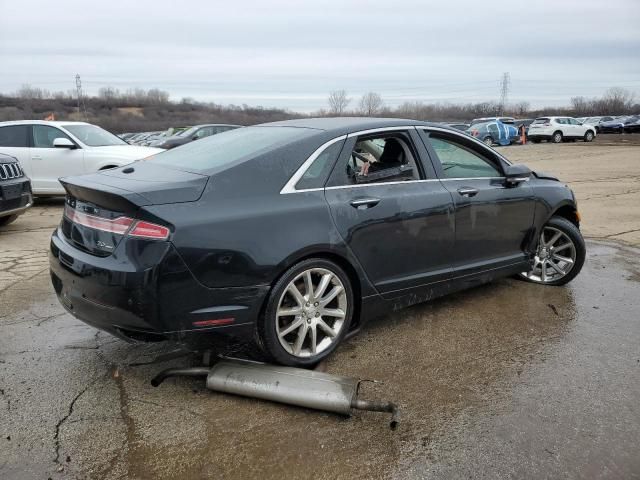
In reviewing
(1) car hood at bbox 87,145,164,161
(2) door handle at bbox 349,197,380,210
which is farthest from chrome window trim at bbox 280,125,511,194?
(1) car hood at bbox 87,145,164,161

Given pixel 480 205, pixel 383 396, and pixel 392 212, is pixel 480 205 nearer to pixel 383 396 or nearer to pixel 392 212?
pixel 392 212

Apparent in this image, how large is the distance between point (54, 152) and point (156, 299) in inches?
337

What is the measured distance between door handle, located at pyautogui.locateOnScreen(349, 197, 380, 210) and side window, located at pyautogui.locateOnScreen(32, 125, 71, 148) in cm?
845

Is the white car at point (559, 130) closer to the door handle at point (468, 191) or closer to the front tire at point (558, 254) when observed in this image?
the front tire at point (558, 254)

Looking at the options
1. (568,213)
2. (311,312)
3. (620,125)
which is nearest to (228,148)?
(311,312)

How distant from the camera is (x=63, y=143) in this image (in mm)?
10078

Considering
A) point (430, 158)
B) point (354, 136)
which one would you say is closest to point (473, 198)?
point (430, 158)

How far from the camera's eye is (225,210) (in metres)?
3.12

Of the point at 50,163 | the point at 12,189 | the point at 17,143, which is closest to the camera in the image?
the point at 12,189

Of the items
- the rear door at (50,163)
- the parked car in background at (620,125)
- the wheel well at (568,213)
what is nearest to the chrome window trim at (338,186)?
the wheel well at (568,213)

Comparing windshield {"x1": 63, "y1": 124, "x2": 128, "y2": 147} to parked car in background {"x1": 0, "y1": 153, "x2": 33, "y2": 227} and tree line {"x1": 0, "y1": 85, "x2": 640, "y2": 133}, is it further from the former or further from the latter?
tree line {"x1": 0, "y1": 85, "x2": 640, "y2": 133}

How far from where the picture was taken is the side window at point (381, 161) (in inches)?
150

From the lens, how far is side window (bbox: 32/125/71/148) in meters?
10.4

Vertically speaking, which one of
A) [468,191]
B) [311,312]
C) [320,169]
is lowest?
[311,312]
